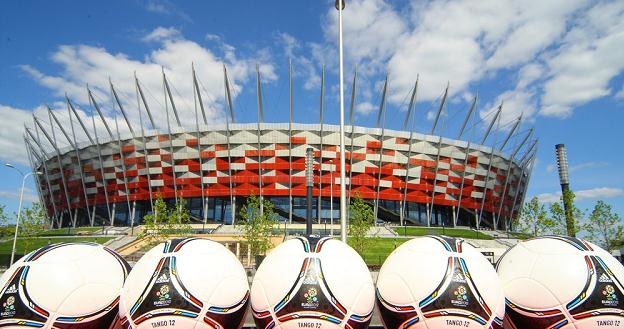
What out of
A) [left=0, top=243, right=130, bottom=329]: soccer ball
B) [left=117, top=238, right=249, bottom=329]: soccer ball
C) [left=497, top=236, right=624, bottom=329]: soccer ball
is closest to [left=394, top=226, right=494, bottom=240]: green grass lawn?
[left=497, top=236, right=624, bottom=329]: soccer ball

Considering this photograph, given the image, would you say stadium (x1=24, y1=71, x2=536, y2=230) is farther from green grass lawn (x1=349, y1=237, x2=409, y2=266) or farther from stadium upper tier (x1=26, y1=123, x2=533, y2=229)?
green grass lawn (x1=349, y1=237, x2=409, y2=266)

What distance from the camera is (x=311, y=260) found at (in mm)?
7449

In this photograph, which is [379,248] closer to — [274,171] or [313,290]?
[274,171]

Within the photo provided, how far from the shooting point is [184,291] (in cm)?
704

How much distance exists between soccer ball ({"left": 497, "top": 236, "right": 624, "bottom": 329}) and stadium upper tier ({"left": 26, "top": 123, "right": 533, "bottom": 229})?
163 ft

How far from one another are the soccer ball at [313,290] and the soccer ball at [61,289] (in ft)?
9.09

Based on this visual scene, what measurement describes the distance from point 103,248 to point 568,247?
910 cm

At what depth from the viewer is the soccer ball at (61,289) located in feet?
23.3

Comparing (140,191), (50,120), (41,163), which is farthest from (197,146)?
(41,163)

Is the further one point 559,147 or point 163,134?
point 163,134

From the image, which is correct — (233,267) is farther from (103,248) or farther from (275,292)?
(103,248)

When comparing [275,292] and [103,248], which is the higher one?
[103,248]

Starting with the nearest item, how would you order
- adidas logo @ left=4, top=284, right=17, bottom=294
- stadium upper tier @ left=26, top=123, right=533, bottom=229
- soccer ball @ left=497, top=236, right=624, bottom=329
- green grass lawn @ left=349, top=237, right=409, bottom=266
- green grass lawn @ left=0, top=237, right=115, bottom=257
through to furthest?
soccer ball @ left=497, top=236, right=624, bottom=329
adidas logo @ left=4, top=284, right=17, bottom=294
green grass lawn @ left=349, top=237, right=409, bottom=266
green grass lawn @ left=0, top=237, right=115, bottom=257
stadium upper tier @ left=26, top=123, right=533, bottom=229

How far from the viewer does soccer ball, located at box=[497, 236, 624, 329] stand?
7066mm
